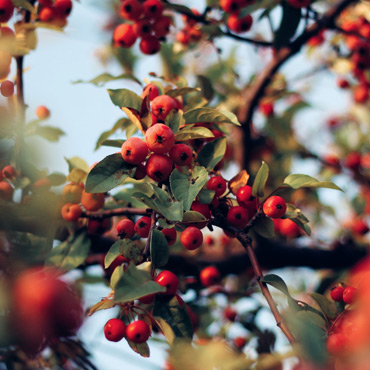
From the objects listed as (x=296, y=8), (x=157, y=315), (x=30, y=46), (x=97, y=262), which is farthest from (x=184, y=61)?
(x=157, y=315)

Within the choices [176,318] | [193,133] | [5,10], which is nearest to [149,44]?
[5,10]

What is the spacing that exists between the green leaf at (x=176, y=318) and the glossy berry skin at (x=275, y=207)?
437mm

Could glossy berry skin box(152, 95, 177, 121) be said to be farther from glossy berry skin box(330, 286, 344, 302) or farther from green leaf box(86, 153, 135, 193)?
glossy berry skin box(330, 286, 344, 302)

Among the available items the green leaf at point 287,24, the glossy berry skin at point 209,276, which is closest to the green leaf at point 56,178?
the glossy berry skin at point 209,276

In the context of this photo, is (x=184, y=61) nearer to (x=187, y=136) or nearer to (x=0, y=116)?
(x=187, y=136)

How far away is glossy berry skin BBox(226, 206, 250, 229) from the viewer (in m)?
1.54

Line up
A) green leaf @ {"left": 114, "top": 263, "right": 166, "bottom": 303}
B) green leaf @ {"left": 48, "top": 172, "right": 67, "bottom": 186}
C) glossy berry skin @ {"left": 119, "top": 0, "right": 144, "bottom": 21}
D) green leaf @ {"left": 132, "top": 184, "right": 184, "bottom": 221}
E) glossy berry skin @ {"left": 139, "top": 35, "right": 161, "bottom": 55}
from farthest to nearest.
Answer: glossy berry skin @ {"left": 139, "top": 35, "right": 161, "bottom": 55} < glossy berry skin @ {"left": 119, "top": 0, "right": 144, "bottom": 21} < green leaf @ {"left": 48, "top": 172, "right": 67, "bottom": 186} < green leaf @ {"left": 132, "top": 184, "right": 184, "bottom": 221} < green leaf @ {"left": 114, "top": 263, "right": 166, "bottom": 303}

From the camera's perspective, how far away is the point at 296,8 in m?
2.29

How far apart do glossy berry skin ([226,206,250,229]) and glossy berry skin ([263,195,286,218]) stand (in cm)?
10

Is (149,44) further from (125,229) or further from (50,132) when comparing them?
(125,229)

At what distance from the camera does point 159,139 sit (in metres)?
1.41

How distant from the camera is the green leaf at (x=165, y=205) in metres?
1.27

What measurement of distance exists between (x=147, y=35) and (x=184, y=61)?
5.69 ft

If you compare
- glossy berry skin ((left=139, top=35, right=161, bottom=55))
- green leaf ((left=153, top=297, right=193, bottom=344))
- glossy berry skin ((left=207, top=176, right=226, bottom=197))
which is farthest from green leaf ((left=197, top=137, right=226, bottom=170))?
glossy berry skin ((left=139, top=35, right=161, bottom=55))
